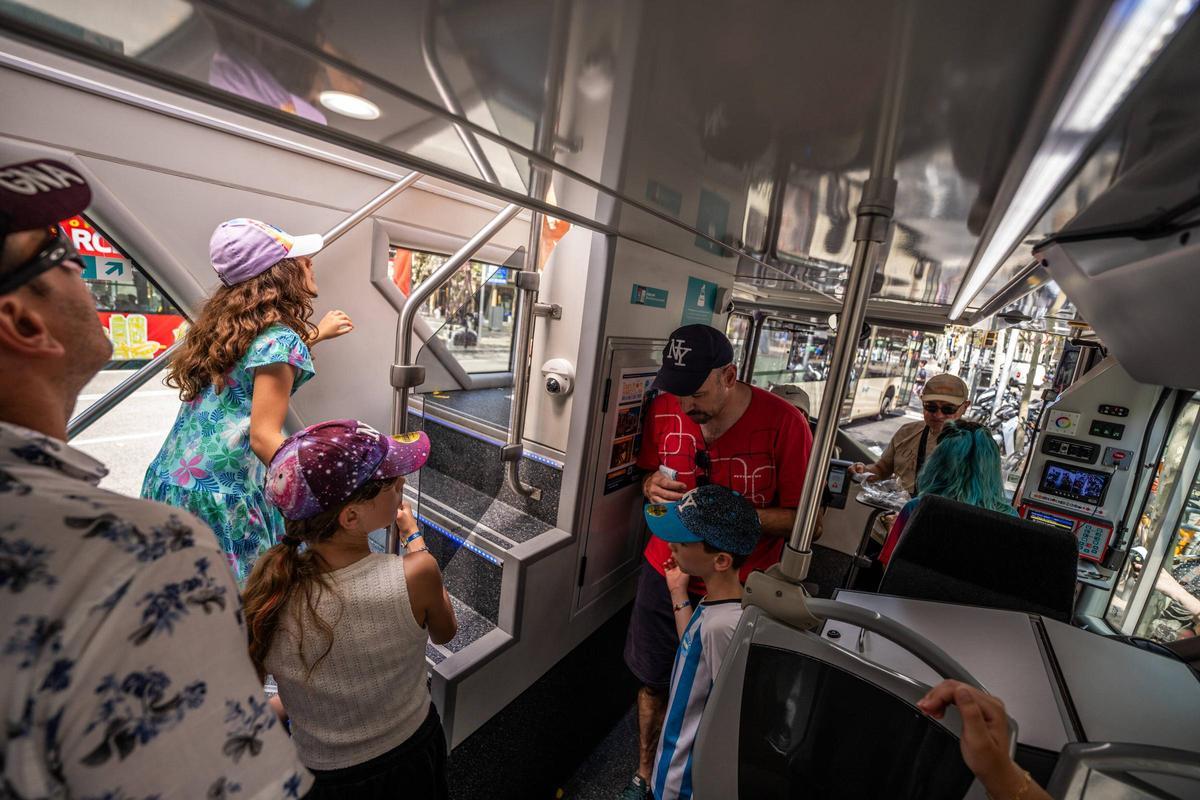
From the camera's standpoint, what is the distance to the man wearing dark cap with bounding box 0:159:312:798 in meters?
0.48

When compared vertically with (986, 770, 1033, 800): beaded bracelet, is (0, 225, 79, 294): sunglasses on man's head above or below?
above

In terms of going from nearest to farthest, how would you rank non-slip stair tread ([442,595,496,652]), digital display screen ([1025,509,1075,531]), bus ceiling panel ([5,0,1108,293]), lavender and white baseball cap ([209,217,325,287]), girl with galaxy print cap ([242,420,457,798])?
bus ceiling panel ([5,0,1108,293]), girl with galaxy print cap ([242,420,457,798]), lavender and white baseball cap ([209,217,325,287]), non-slip stair tread ([442,595,496,652]), digital display screen ([1025,509,1075,531])

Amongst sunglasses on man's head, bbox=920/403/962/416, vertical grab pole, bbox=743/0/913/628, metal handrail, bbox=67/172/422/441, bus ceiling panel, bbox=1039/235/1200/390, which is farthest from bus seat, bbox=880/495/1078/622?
metal handrail, bbox=67/172/422/441

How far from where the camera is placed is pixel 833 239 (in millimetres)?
2115

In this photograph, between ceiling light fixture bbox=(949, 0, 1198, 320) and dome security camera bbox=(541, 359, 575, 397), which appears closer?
ceiling light fixture bbox=(949, 0, 1198, 320)

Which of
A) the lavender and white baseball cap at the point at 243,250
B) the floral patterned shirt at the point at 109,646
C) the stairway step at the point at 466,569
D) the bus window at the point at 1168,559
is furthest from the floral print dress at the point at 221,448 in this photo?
the bus window at the point at 1168,559

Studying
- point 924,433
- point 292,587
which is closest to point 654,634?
point 292,587

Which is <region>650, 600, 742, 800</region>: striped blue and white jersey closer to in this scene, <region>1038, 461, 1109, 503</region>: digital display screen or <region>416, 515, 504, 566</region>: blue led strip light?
<region>416, 515, 504, 566</region>: blue led strip light

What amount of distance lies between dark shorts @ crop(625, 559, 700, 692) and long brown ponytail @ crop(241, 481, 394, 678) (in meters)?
1.43

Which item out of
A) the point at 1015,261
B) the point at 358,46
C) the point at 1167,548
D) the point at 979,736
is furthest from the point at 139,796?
the point at 1167,548

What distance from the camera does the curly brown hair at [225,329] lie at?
1.48 meters

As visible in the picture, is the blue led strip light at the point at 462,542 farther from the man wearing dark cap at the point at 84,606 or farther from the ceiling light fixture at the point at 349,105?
the ceiling light fixture at the point at 349,105

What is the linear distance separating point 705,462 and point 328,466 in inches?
57.0

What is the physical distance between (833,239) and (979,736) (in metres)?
1.87
